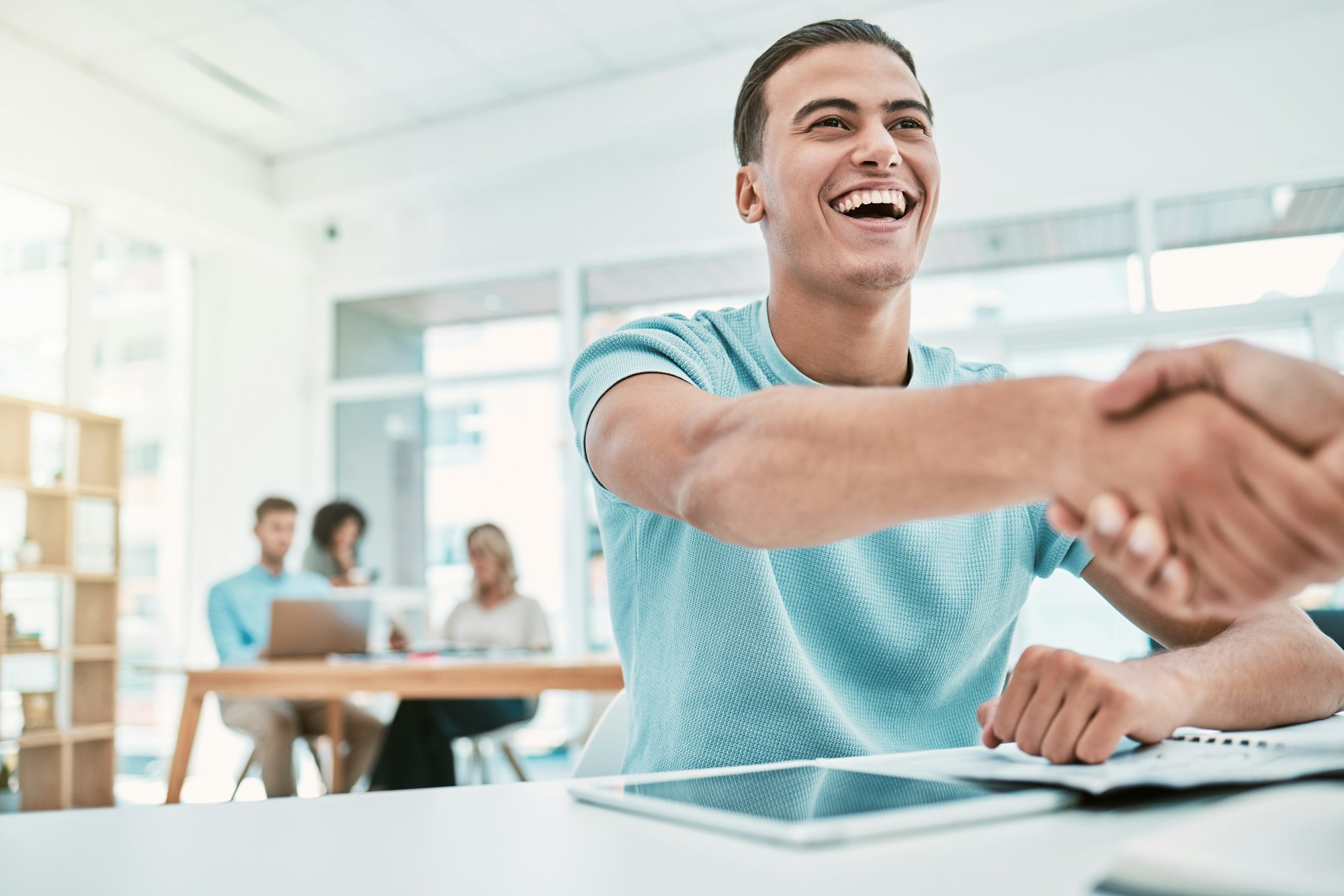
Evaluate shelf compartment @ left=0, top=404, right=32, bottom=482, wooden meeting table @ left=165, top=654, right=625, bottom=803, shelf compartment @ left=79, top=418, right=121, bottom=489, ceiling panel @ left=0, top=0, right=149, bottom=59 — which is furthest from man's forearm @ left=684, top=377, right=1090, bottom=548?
ceiling panel @ left=0, top=0, right=149, bottom=59

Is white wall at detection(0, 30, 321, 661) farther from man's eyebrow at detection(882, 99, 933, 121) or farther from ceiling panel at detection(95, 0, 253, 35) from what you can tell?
man's eyebrow at detection(882, 99, 933, 121)

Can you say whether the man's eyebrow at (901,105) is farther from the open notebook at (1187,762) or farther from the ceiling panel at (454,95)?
the ceiling panel at (454,95)

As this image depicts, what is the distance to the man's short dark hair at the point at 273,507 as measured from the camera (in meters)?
4.70

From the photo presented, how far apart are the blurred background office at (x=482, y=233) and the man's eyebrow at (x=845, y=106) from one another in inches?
129

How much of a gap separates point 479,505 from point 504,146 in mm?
2122

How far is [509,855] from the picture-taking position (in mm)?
536

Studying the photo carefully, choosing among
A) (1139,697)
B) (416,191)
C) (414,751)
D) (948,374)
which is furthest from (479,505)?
(1139,697)

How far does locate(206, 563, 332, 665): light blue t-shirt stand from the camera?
4434mm

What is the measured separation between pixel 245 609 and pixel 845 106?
4.02 metres

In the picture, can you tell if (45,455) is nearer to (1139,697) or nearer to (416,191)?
(416,191)

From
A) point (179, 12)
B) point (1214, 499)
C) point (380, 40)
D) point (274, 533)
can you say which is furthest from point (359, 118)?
point (1214, 499)

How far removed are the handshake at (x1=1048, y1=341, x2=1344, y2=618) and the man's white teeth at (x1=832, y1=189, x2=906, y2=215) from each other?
0.75 m

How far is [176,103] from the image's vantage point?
18.8 ft

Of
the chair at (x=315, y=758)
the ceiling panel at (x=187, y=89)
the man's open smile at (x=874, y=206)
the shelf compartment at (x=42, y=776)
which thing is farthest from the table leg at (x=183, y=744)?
the ceiling panel at (x=187, y=89)
